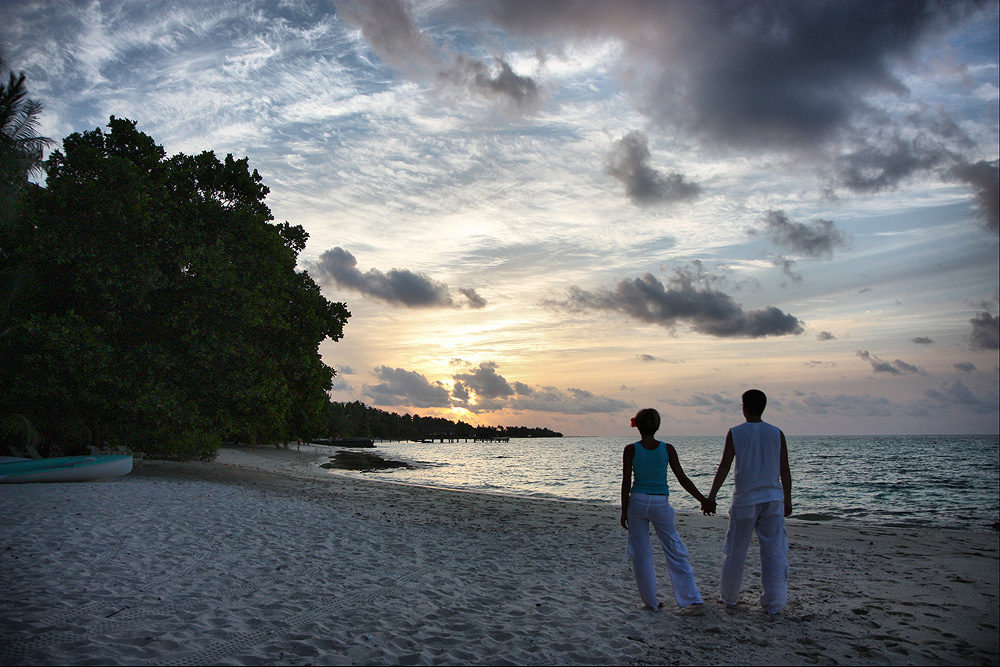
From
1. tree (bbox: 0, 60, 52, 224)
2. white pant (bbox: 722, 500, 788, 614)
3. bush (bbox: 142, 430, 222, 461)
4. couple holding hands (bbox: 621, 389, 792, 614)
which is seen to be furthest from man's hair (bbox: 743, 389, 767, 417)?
tree (bbox: 0, 60, 52, 224)

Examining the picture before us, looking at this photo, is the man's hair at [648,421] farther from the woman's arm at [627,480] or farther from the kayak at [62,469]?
the kayak at [62,469]

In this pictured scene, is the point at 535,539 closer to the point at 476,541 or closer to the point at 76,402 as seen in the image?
the point at 476,541

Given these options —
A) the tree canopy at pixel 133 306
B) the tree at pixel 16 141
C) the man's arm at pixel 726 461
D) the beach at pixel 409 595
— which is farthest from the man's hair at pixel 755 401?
the tree at pixel 16 141

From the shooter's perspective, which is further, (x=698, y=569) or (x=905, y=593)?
(x=698, y=569)

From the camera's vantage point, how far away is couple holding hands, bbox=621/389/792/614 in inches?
230

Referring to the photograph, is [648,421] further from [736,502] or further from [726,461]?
[736,502]

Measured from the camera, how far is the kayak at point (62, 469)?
14.6 meters

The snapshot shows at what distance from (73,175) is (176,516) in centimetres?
1452

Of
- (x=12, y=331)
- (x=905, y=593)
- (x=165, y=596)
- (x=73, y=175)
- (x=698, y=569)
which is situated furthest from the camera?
(x=73, y=175)

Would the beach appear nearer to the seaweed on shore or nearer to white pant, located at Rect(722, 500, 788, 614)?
white pant, located at Rect(722, 500, 788, 614)

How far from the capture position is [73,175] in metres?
18.3

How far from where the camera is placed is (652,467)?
5938 mm

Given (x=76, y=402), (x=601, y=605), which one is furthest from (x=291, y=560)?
(x=76, y=402)

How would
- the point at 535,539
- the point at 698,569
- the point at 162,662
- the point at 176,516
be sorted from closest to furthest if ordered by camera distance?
the point at 162,662 < the point at 698,569 < the point at 176,516 < the point at 535,539
